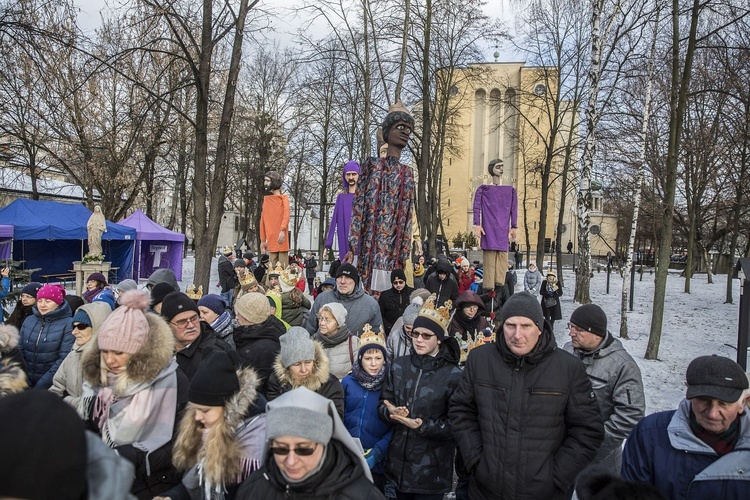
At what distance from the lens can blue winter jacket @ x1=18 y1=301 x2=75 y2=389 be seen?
5.05 meters

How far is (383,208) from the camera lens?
6988 mm

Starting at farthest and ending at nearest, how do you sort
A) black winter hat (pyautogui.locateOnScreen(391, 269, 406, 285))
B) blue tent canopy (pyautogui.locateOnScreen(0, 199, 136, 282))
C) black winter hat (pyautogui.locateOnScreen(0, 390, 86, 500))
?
blue tent canopy (pyautogui.locateOnScreen(0, 199, 136, 282))
black winter hat (pyautogui.locateOnScreen(391, 269, 406, 285))
black winter hat (pyautogui.locateOnScreen(0, 390, 86, 500))

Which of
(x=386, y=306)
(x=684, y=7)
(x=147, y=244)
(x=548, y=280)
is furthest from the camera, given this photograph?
(x=147, y=244)

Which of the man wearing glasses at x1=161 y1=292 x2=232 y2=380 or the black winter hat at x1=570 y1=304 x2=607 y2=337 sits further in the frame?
the man wearing glasses at x1=161 y1=292 x2=232 y2=380

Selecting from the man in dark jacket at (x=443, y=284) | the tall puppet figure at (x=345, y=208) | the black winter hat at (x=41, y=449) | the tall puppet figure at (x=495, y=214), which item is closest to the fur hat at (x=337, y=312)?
the black winter hat at (x=41, y=449)

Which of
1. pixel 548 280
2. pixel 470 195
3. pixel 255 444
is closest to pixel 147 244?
pixel 548 280

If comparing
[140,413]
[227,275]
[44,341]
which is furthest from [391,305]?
[227,275]

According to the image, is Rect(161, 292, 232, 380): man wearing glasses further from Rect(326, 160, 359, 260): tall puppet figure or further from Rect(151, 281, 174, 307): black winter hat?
Rect(326, 160, 359, 260): tall puppet figure

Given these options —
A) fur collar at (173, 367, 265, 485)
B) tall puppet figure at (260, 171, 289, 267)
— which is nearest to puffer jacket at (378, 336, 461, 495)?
fur collar at (173, 367, 265, 485)

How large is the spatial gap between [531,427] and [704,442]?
2.78 ft

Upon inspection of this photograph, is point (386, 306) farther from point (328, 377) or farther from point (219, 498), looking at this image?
point (219, 498)

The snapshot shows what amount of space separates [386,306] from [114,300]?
341cm

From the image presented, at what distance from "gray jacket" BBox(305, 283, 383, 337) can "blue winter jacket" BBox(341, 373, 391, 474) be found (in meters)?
1.79

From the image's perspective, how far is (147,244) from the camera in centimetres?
2308
